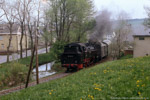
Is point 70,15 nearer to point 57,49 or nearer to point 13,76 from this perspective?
point 57,49

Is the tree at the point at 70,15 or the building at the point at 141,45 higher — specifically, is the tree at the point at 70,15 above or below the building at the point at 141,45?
above

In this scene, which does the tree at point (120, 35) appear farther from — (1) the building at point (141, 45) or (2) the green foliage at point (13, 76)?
(2) the green foliage at point (13, 76)

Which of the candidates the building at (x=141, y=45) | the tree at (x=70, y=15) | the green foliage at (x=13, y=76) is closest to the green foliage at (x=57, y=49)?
the tree at (x=70, y=15)

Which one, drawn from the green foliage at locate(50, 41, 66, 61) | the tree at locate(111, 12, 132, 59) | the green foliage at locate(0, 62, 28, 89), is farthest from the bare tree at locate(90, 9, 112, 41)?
the green foliage at locate(0, 62, 28, 89)

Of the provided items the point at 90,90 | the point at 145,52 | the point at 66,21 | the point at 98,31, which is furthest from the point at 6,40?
the point at 90,90

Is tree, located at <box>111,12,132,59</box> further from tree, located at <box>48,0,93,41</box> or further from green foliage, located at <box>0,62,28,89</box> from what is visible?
green foliage, located at <box>0,62,28,89</box>

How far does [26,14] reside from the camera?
90.1 feet

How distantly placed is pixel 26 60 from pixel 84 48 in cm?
1418

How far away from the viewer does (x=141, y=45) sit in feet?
87.7

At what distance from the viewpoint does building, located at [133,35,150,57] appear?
26203 millimetres

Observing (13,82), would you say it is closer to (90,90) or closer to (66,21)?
(90,90)

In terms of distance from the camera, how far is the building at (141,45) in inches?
1032

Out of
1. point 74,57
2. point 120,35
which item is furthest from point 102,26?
point 74,57

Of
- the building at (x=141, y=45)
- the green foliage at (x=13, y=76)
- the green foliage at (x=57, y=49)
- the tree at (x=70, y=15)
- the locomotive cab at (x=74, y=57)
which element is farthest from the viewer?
the tree at (x=70, y=15)
